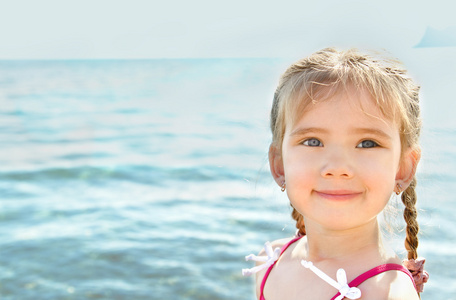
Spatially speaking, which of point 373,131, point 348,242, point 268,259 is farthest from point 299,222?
point 373,131

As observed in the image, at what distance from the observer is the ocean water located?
3975mm

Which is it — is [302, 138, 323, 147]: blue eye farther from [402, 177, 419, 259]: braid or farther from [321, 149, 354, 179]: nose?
[402, 177, 419, 259]: braid

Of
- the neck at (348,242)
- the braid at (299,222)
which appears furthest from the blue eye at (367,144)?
the braid at (299,222)

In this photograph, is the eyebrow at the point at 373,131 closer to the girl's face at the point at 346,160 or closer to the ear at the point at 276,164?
the girl's face at the point at 346,160

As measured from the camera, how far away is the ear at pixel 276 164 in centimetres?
220

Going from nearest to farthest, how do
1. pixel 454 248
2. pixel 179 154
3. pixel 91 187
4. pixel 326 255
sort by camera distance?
pixel 326 255
pixel 454 248
pixel 91 187
pixel 179 154

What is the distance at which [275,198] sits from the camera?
5410mm

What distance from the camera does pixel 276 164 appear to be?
87.1 inches

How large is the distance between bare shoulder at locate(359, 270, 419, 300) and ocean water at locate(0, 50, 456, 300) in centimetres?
57

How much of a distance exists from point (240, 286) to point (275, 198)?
62.5 inches

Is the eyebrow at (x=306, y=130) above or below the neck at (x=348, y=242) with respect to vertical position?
above

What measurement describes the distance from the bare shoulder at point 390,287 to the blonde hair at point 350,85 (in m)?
0.39

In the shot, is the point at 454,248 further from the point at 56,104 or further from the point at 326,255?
the point at 56,104

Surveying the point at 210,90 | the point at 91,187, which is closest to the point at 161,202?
the point at 91,187
